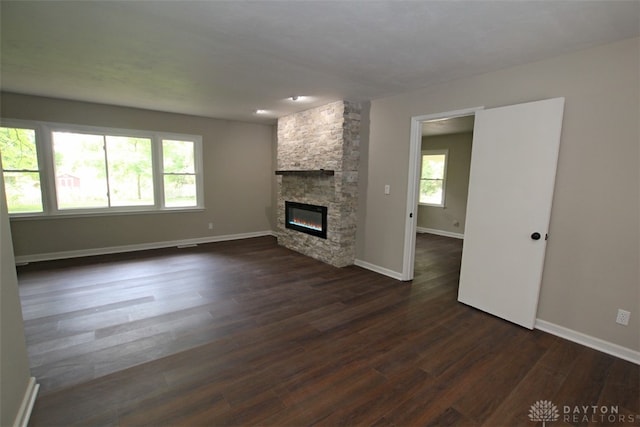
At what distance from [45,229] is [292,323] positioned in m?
4.68

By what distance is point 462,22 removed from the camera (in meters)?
2.07

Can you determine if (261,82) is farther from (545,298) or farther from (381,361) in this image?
(545,298)

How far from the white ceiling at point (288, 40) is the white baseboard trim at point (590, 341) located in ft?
8.36

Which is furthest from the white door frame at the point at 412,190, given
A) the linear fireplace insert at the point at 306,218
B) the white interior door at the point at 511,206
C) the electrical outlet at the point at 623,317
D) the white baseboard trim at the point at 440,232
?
the white baseboard trim at the point at 440,232

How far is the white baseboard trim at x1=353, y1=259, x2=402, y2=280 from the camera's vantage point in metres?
4.16

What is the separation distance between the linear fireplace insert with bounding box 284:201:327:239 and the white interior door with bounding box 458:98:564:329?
229 centimetres

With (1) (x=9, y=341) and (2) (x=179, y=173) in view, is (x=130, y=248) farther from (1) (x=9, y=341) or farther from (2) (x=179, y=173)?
(1) (x=9, y=341)

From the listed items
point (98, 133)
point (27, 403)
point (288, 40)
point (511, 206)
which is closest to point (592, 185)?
point (511, 206)

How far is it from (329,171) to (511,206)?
251 cm

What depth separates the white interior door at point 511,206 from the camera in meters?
2.66

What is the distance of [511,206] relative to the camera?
2902 mm

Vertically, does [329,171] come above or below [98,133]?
below

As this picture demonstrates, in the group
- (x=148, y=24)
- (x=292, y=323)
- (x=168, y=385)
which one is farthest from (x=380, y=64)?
(x=168, y=385)

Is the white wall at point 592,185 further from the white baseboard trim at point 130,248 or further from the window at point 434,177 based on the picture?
the white baseboard trim at point 130,248
